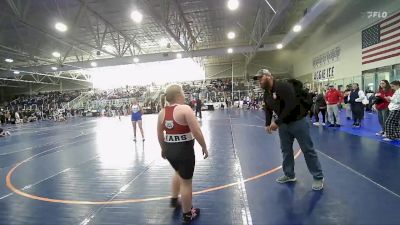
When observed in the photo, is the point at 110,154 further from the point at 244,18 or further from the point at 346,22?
the point at 346,22

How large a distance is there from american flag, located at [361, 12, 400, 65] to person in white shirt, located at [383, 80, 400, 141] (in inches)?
328

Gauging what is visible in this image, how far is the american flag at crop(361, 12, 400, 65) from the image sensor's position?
46.6 ft

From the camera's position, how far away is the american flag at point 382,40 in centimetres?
1421

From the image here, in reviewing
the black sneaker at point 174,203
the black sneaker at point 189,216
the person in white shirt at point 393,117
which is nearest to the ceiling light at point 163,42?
the person in white shirt at point 393,117

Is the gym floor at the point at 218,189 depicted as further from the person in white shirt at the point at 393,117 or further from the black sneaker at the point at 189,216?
the person in white shirt at the point at 393,117

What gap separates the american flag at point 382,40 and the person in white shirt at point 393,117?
8337mm

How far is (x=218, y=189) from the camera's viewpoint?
4672 millimetres

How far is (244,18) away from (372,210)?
55.0 ft

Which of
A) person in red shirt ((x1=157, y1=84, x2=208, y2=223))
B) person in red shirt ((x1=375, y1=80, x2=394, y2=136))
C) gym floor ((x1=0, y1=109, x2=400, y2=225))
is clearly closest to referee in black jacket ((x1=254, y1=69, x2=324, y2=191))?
gym floor ((x1=0, y1=109, x2=400, y2=225))

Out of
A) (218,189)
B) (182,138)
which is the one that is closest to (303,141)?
(218,189)

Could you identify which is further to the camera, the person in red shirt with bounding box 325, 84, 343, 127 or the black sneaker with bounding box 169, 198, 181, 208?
the person in red shirt with bounding box 325, 84, 343, 127

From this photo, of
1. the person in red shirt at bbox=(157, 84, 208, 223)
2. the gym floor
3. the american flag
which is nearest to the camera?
the person in red shirt at bbox=(157, 84, 208, 223)

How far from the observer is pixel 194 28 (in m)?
20.5

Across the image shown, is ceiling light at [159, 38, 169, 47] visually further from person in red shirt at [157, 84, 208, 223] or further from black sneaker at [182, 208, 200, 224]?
black sneaker at [182, 208, 200, 224]
